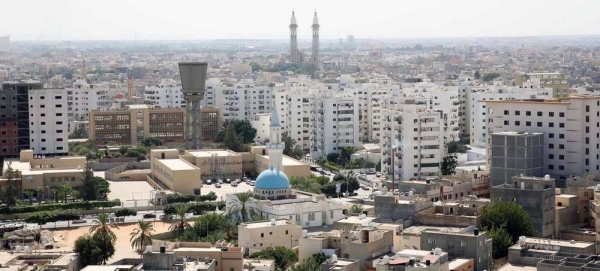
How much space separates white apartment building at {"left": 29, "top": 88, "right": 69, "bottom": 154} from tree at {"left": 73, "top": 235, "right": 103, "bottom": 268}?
22275 mm

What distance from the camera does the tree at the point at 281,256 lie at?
2895 centimetres

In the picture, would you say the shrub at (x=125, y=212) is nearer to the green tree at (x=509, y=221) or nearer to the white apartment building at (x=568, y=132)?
the white apartment building at (x=568, y=132)

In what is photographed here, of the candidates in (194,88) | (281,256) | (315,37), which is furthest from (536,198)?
(315,37)

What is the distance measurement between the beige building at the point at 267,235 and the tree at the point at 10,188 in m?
12.3

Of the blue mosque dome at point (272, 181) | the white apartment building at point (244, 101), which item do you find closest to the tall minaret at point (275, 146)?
the blue mosque dome at point (272, 181)

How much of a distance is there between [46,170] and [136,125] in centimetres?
1871

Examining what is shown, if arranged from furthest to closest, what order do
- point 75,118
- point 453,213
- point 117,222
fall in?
point 75,118, point 117,222, point 453,213

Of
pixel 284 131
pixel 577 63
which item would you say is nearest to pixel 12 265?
pixel 284 131

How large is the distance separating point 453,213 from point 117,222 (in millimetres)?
12276

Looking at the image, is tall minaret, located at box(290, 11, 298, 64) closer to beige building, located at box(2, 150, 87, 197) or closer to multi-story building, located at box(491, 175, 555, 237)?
beige building, located at box(2, 150, 87, 197)

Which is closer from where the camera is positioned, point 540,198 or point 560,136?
point 540,198

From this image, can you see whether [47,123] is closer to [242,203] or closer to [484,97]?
[242,203]

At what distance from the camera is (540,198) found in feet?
103

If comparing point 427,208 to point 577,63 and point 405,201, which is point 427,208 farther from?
point 577,63
